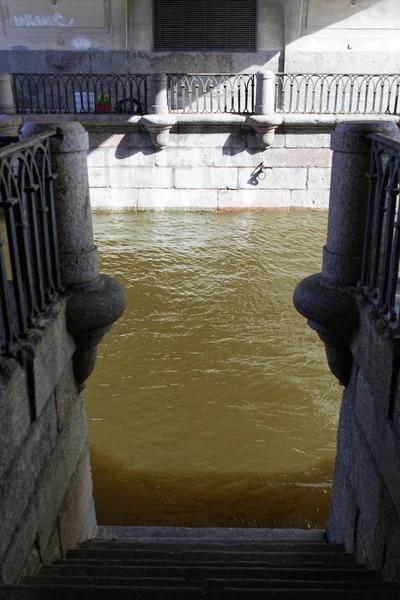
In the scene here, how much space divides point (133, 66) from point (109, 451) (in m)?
11.2

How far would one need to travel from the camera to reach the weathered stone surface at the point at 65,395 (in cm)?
335

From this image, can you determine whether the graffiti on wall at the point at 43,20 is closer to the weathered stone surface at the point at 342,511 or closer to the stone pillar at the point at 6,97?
the stone pillar at the point at 6,97

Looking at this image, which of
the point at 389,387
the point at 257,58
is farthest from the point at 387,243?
the point at 257,58

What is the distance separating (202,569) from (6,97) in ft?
37.5

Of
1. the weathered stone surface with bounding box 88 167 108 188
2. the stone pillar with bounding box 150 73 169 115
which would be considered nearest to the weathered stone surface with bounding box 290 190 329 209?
the stone pillar with bounding box 150 73 169 115

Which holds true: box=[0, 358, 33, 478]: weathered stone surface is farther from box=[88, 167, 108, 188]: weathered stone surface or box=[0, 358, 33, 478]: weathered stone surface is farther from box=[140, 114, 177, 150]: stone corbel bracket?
box=[88, 167, 108, 188]: weathered stone surface

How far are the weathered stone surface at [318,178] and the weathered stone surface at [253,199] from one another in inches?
20.1

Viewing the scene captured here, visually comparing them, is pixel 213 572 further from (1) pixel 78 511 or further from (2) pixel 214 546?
(1) pixel 78 511

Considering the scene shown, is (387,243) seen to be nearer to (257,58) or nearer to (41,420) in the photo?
(41,420)

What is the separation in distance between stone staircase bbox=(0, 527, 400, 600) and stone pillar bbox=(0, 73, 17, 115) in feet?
33.2

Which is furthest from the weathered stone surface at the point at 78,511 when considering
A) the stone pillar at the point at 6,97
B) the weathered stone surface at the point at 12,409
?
the stone pillar at the point at 6,97

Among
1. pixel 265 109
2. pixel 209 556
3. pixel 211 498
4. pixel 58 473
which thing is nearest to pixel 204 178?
pixel 265 109

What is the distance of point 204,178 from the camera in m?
12.7

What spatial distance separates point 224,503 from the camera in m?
4.67
